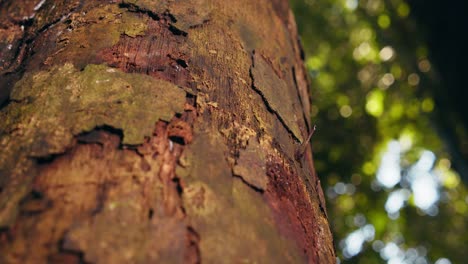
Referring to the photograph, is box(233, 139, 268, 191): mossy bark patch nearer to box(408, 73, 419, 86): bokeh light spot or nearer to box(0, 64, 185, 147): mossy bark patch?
box(0, 64, 185, 147): mossy bark patch

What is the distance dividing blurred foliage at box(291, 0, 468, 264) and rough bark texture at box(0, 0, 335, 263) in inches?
144

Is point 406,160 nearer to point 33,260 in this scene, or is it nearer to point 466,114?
point 466,114

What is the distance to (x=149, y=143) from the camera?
35.8 inches

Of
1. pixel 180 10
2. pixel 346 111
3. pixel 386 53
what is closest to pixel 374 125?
pixel 346 111

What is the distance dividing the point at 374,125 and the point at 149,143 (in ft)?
16.4

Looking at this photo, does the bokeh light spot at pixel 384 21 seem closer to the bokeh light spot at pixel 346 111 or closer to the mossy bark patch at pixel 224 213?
the bokeh light spot at pixel 346 111

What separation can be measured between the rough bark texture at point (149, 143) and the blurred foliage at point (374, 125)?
3.65 metres

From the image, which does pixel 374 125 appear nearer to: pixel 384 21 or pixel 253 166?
pixel 384 21

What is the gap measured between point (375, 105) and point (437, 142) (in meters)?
1.11

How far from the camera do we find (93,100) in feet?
3.18

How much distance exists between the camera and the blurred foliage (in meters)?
4.96

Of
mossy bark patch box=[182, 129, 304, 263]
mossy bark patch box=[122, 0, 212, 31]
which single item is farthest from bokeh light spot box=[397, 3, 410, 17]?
mossy bark patch box=[182, 129, 304, 263]

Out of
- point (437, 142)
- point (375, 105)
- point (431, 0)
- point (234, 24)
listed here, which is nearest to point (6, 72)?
point (234, 24)

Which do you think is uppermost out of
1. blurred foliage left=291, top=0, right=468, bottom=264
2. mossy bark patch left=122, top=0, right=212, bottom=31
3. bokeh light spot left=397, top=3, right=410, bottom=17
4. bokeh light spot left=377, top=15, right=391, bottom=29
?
mossy bark patch left=122, top=0, right=212, bottom=31
